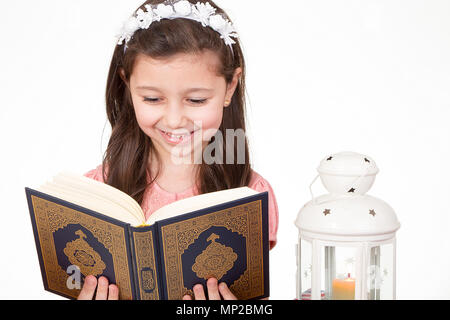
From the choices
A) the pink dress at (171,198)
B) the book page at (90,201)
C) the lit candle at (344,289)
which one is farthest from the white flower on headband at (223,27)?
the lit candle at (344,289)

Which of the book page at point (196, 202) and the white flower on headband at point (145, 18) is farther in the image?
the white flower on headband at point (145, 18)

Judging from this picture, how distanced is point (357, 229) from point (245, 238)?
0.94ft

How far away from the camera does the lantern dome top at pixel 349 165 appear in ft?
5.19

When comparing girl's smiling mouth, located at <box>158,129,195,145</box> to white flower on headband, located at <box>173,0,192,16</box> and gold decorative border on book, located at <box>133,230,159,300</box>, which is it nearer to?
white flower on headband, located at <box>173,0,192,16</box>

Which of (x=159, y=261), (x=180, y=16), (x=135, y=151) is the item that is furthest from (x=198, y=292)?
(x=180, y=16)

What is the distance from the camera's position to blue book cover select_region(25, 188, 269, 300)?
1.52 metres

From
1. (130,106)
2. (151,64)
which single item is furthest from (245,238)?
(130,106)

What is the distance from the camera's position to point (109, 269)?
1.62 meters

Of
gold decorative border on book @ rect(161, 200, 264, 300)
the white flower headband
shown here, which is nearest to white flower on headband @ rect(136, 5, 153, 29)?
the white flower headband

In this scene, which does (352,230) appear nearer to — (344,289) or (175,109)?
(344,289)

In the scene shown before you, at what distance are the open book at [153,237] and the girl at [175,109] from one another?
56 mm

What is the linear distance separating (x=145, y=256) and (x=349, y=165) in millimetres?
568

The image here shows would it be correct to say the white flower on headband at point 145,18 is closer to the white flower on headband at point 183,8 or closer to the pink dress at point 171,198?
the white flower on headband at point 183,8
